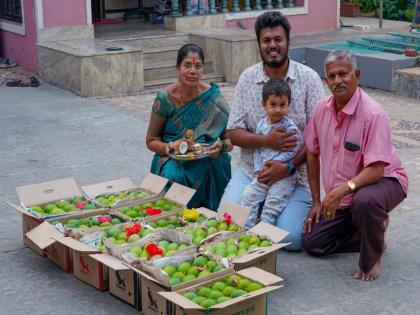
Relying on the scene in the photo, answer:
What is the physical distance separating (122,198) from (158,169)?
0.50m

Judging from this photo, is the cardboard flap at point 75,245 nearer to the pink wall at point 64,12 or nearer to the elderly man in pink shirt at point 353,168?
the elderly man in pink shirt at point 353,168

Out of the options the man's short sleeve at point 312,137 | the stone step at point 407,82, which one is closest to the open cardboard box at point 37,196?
the man's short sleeve at point 312,137

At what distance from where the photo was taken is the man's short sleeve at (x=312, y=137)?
16.5ft

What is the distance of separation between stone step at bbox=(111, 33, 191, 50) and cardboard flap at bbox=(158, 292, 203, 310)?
8.33 m

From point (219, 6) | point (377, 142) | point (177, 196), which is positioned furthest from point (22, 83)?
point (377, 142)

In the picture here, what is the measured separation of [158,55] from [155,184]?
650 centimetres

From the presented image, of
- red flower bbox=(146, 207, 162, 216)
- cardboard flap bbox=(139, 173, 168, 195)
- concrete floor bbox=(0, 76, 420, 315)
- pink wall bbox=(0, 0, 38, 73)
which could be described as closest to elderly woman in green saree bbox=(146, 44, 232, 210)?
cardboard flap bbox=(139, 173, 168, 195)

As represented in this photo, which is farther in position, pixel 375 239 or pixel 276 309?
pixel 375 239

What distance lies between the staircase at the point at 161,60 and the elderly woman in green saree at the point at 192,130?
535cm

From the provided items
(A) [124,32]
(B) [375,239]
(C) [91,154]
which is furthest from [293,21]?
(B) [375,239]

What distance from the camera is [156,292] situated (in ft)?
13.6

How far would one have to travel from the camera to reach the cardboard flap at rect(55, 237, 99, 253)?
4.47 meters

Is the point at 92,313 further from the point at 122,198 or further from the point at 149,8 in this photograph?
the point at 149,8

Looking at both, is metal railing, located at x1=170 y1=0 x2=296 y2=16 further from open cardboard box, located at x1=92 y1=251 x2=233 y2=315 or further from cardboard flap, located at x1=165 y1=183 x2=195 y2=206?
open cardboard box, located at x1=92 y1=251 x2=233 y2=315
